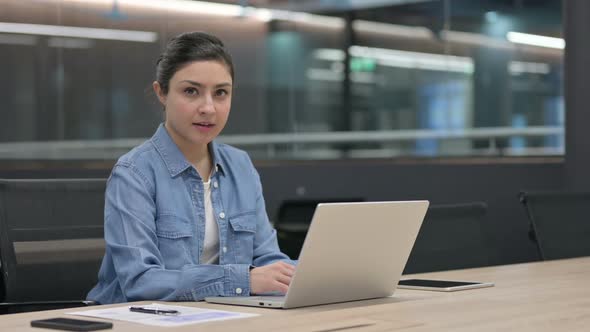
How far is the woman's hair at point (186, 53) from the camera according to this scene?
243cm

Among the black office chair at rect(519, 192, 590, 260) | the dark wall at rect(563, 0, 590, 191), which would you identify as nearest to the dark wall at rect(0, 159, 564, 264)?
the dark wall at rect(563, 0, 590, 191)

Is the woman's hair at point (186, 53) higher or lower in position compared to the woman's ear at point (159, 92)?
higher

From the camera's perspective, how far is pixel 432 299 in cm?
211

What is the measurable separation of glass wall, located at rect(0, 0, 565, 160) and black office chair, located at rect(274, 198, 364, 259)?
1434mm

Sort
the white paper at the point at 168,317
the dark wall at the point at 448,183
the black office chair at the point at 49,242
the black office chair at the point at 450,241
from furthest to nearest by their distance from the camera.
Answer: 1. the dark wall at the point at 448,183
2. the black office chair at the point at 450,241
3. the black office chair at the point at 49,242
4. the white paper at the point at 168,317

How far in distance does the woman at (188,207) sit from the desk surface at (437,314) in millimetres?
148

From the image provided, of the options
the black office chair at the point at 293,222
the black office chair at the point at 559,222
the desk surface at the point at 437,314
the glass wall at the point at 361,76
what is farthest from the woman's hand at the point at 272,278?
the glass wall at the point at 361,76

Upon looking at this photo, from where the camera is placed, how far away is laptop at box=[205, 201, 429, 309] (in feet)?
6.07

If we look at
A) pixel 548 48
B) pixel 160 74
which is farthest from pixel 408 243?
pixel 548 48

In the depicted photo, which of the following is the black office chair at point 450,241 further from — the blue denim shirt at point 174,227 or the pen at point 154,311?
the pen at point 154,311

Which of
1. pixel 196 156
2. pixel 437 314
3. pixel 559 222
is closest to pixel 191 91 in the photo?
pixel 196 156

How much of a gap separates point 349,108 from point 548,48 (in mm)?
1754

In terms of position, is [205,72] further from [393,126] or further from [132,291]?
[393,126]

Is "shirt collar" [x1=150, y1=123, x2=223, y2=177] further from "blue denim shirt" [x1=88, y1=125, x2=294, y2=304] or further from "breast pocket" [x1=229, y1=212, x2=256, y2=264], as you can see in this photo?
"breast pocket" [x1=229, y1=212, x2=256, y2=264]
